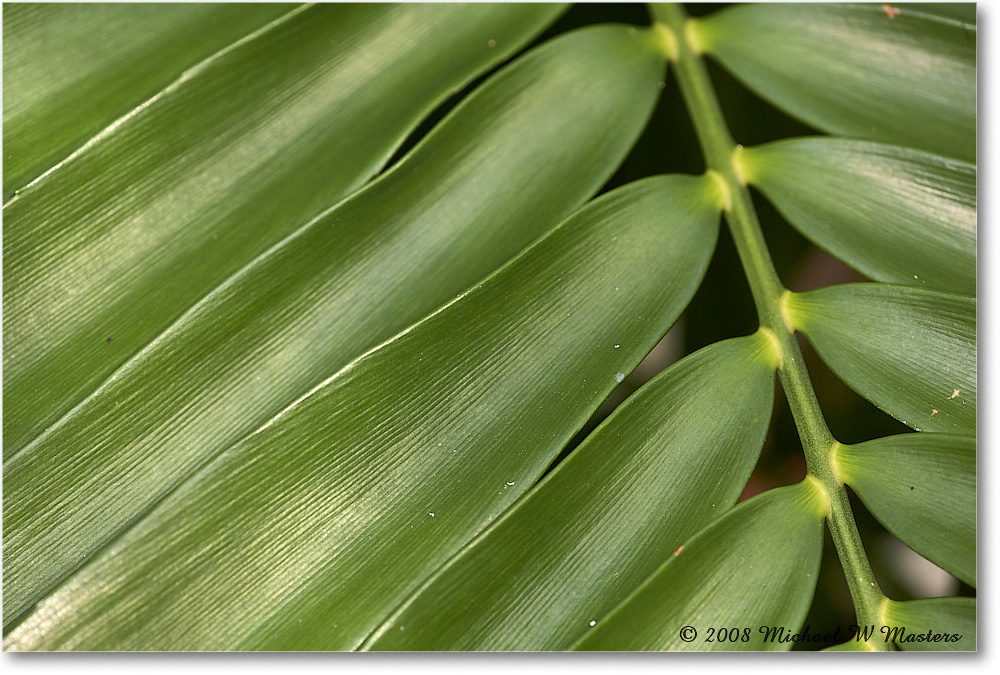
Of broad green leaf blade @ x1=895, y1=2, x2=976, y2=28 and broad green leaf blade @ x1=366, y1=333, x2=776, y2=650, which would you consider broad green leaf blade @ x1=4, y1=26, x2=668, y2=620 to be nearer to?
broad green leaf blade @ x1=366, y1=333, x2=776, y2=650

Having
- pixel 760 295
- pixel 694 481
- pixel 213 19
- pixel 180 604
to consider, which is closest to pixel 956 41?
pixel 760 295

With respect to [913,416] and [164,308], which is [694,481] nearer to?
[913,416]

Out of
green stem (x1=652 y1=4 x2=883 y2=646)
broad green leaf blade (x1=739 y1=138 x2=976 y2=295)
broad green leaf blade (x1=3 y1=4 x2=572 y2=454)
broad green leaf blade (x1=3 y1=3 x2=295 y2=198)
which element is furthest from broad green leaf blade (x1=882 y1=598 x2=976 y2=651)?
broad green leaf blade (x1=3 y1=3 x2=295 y2=198)

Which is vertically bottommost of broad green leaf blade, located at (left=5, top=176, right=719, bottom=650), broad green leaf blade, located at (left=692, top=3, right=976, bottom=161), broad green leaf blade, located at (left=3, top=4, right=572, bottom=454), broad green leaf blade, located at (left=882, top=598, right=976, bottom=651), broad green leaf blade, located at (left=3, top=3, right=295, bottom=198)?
broad green leaf blade, located at (left=882, top=598, right=976, bottom=651)

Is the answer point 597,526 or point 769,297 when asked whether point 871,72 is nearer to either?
point 769,297

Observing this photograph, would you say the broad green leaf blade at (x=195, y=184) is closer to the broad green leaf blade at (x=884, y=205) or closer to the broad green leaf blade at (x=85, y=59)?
the broad green leaf blade at (x=85, y=59)

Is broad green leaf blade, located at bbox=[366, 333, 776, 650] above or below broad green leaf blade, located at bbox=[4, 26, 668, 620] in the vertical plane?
below

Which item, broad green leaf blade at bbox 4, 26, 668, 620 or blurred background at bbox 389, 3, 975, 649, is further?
Answer: blurred background at bbox 389, 3, 975, 649
